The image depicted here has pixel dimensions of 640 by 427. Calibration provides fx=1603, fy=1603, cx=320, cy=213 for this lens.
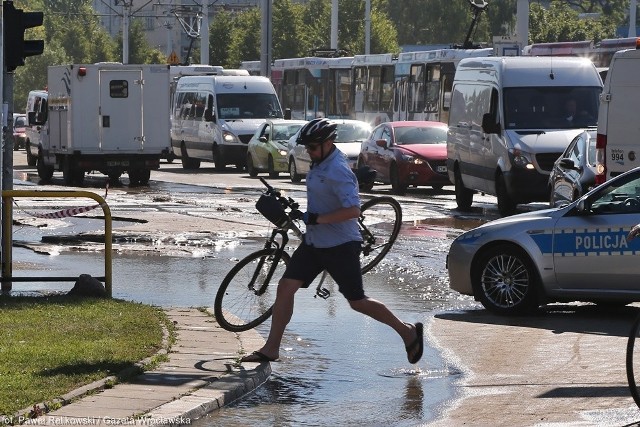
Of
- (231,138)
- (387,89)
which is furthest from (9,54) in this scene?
(387,89)

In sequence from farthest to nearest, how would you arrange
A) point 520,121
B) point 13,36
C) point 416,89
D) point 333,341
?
1. point 416,89
2. point 520,121
3. point 13,36
4. point 333,341

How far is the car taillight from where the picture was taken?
20266 millimetres

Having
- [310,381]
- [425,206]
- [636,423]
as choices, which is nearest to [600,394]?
[636,423]

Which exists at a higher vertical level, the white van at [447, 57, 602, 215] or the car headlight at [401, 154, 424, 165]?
the white van at [447, 57, 602, 215]

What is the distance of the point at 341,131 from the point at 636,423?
1143 inches

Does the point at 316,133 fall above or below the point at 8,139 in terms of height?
above

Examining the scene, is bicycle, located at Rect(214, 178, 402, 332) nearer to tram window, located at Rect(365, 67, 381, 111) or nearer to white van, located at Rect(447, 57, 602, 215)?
white van, located at Rect(447, 57, 602, 215)

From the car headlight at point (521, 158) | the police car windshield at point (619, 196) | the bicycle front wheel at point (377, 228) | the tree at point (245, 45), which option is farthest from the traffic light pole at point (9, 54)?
the tree at point (245, 45)

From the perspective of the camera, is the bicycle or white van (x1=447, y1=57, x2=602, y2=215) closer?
the bicycle

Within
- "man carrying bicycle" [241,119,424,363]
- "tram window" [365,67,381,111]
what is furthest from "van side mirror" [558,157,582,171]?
"tram window" [365,67,381,111]

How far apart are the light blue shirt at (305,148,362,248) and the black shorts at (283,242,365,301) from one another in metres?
0.05

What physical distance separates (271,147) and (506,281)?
2626cm

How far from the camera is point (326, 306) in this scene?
1378 cm

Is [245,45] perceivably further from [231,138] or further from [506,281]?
[506,281]
